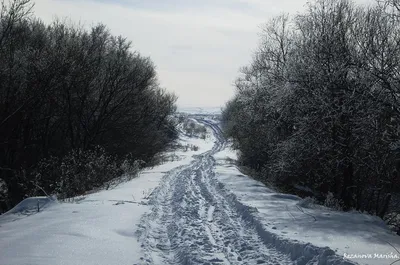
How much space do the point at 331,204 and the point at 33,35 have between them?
20007 mm

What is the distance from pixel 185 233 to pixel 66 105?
2009cm

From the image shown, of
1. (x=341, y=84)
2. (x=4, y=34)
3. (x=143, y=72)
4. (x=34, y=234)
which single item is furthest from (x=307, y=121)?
(x=143, y=72)

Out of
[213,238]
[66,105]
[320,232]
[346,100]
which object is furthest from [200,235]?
[66,105]

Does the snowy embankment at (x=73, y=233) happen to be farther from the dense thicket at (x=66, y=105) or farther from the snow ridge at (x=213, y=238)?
the dense thicket at (x=66, y=105)

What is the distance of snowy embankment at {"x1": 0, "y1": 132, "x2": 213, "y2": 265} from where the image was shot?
5.95m

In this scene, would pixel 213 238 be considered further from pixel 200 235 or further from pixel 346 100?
pixel 346 100

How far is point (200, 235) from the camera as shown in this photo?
318 inches

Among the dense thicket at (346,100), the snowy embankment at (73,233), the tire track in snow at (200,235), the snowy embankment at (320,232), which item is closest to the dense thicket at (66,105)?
the snowy embankment at (73,233)

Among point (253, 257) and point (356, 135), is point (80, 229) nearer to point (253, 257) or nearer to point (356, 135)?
point (253, 257)

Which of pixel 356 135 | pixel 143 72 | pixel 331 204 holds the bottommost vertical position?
pixel 331 204

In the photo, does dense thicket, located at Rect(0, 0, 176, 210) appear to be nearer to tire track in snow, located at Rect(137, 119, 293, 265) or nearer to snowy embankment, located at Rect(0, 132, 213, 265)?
snowy embankment, located at Rect(0, 132, 213, 265)

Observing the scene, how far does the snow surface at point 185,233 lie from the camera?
6.31 m

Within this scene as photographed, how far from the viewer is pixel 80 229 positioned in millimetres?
7750

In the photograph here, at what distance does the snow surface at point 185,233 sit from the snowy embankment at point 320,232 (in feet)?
0.06
